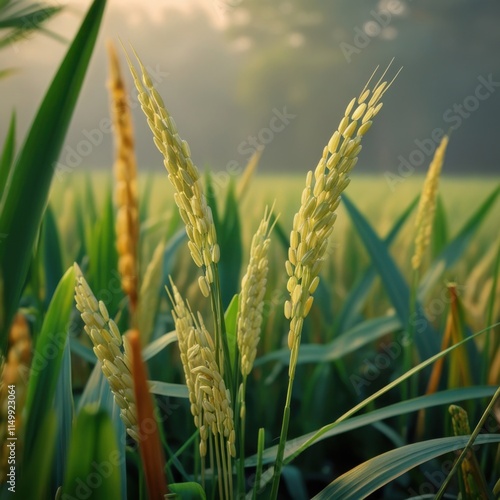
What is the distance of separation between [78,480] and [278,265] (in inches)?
25.1

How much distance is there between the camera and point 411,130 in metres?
0.92

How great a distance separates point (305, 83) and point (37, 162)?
1.82 ft

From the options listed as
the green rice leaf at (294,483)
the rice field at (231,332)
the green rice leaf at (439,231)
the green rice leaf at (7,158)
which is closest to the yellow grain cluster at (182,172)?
the rice field at (231,332)

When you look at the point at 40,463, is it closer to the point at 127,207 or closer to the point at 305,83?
the point at 127,207

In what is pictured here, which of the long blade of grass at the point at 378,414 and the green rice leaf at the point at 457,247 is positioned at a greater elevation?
the green rice leaf at the point at 457,247

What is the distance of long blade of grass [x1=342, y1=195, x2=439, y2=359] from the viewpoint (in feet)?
2.45

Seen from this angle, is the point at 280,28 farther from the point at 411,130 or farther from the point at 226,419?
the point at 226,419

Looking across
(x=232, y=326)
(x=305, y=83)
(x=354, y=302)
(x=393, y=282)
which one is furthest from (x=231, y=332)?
(x=305, y=83)

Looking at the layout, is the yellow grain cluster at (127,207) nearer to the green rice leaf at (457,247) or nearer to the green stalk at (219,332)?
the green stalk at (219,332)

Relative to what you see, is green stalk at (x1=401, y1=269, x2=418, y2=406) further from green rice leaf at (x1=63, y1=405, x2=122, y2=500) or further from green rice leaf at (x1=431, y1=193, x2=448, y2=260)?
green rice leaf at (x1=63, y1=405, x2=122, y2=500)

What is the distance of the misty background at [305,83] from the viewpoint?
87 cm

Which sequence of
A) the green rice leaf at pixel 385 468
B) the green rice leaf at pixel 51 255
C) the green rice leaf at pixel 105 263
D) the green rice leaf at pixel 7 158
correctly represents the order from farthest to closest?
1. the green rice leaf at pixel 51 255
2. the green rice leaf at pixel 105 263
3. the green rice leaf at pixel 7 158
4. the green rice leaf at pixel 385 468

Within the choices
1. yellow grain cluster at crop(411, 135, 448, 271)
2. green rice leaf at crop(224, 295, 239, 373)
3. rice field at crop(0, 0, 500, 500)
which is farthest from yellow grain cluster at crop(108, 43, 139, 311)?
yellow grain cluster at crop(411, 135, 448, 271)

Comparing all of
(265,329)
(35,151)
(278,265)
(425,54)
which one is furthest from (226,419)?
(425,54)
